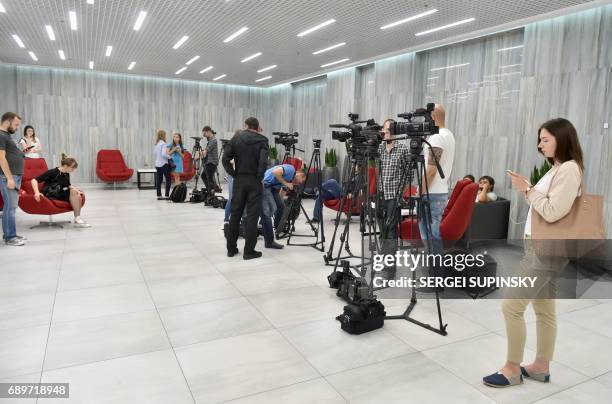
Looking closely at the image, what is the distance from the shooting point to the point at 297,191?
19.3ft

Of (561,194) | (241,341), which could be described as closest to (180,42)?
(241,341)

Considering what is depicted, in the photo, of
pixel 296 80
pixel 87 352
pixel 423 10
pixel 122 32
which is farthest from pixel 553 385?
pixel 296 80

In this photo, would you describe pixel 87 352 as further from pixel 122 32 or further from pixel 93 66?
pixel 93 66

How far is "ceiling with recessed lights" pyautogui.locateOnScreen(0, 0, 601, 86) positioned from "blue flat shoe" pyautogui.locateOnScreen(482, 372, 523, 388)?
4.56 metres

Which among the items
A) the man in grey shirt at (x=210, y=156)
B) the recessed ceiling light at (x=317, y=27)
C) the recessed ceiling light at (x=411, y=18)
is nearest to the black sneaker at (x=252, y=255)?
the recessed ceiling light at (x=317, y=27)

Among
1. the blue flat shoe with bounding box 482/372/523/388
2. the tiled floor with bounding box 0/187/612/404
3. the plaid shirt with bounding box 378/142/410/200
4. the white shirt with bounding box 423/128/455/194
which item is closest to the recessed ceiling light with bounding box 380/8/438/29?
the plaid shirt with bounding box 378/142/410/200

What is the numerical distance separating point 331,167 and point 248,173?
5.74 metres

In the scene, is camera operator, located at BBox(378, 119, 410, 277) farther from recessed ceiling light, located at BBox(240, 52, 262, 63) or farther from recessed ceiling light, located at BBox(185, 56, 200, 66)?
recessed ceiling light, located at BBox(185, 56, 200, 66)

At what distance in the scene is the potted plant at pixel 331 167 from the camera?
34.2 ft

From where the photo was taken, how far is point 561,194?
2.09 m

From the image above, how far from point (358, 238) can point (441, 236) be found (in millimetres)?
2176

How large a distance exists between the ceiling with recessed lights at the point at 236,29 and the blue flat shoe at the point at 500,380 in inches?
180

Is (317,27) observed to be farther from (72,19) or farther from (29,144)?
(29,144)

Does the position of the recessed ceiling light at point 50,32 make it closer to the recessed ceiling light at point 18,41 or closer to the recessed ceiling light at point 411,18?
the recessed ceiling light at point 18,41
